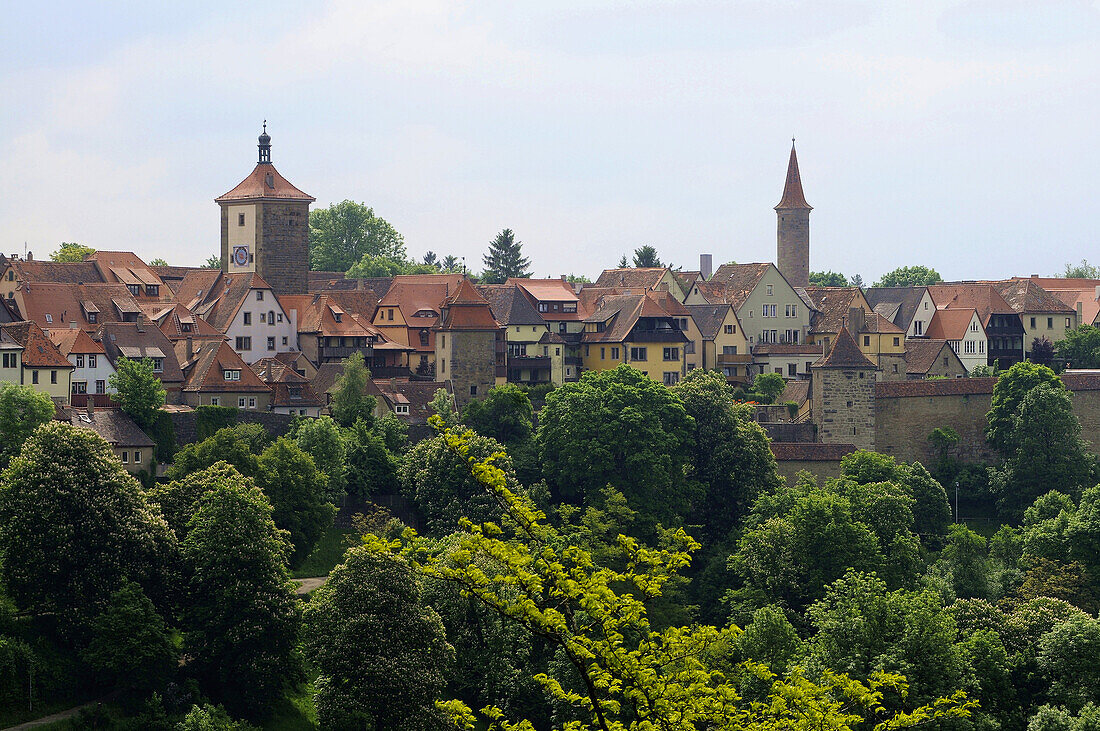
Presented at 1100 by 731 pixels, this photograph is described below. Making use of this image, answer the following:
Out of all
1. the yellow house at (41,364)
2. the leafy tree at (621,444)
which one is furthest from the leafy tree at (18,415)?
the leafy tree at (621,444)

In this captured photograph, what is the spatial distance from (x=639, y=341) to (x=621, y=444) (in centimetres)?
2543

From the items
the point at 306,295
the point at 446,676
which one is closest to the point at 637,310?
the point at 306,295

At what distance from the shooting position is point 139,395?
236 feet

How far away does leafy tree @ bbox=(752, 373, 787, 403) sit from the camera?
9531 cm

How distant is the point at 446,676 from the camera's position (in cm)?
5378

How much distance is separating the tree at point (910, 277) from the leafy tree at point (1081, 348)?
63.4 meters

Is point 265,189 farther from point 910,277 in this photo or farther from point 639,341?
point 910,277

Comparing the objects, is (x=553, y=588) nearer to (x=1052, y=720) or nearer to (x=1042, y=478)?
(x=1052, y=720)

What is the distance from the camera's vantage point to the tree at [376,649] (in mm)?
50656

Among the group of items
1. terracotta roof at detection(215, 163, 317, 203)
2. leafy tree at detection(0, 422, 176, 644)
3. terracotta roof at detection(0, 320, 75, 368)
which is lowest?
leafy tree at detection(0, 422, 176, 644)

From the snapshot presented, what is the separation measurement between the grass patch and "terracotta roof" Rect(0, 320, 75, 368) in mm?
15088

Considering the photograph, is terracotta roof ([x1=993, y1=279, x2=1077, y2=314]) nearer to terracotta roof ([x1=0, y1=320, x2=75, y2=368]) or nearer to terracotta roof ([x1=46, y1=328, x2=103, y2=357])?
terracotta roof ([x1=46, y1=328, x2=103, y2=357])

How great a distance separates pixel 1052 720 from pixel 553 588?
31.1m

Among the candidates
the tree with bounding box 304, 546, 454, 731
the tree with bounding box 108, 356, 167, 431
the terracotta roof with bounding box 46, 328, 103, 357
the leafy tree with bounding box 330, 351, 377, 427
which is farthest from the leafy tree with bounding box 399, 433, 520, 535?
the terracotta roof with bounding box 46, 328, 103, 357
